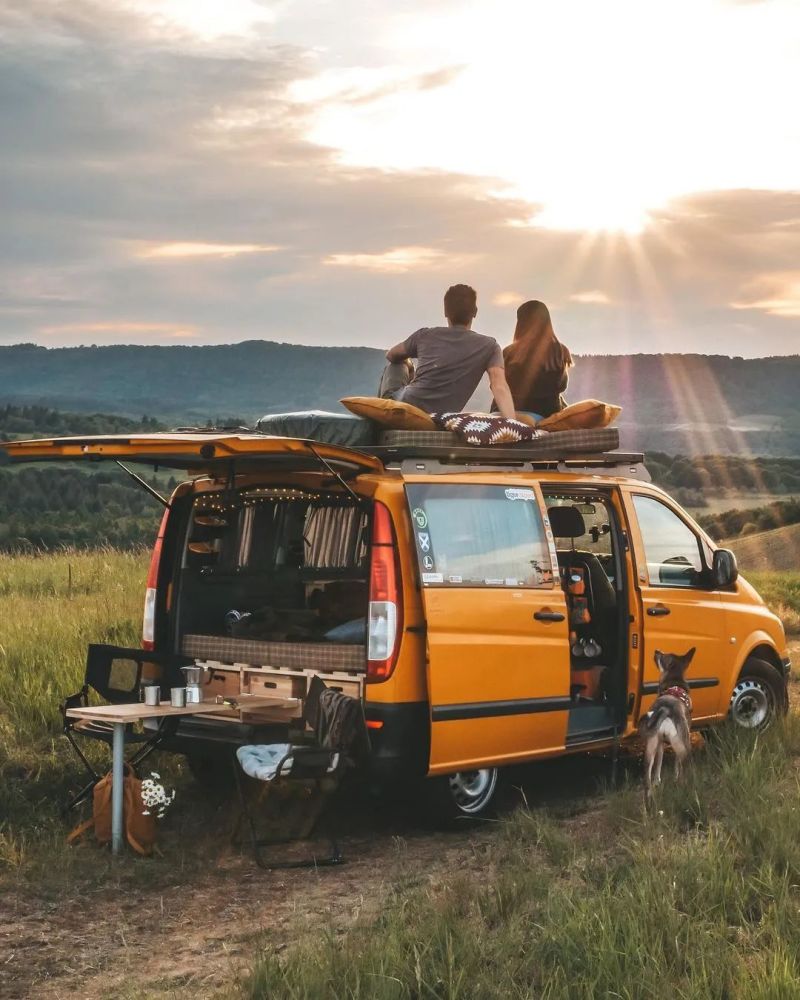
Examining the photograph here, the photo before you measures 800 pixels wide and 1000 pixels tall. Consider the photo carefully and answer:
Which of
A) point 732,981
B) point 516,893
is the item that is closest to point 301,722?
point 516,893

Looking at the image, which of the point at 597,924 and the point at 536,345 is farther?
the point at 536,345

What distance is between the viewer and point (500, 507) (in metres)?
7.22

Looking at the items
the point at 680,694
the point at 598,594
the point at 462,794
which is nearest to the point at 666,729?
the point at 680,694

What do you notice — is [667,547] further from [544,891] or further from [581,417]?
[544,891]

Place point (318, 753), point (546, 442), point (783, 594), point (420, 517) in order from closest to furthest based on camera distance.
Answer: point (318, 753)
point (420, 517)
point (546, 442)
point (783, 594)

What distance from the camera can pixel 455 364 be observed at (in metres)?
8.47

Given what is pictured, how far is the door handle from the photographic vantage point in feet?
23.4

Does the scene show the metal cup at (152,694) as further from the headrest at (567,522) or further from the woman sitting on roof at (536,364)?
the woman sitting on roof at (536,364)

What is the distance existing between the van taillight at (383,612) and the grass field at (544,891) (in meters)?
0.98

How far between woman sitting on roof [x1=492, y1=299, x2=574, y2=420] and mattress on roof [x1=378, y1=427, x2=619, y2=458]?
4.58ft

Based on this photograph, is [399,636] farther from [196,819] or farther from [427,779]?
[196,819]

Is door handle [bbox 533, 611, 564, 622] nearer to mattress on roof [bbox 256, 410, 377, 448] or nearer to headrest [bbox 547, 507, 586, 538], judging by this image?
headrest [bbox 547, 507, 586, 538]

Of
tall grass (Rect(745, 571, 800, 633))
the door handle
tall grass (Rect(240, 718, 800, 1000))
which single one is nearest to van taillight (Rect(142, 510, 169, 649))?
the door handle

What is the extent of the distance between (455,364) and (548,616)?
2029mm
